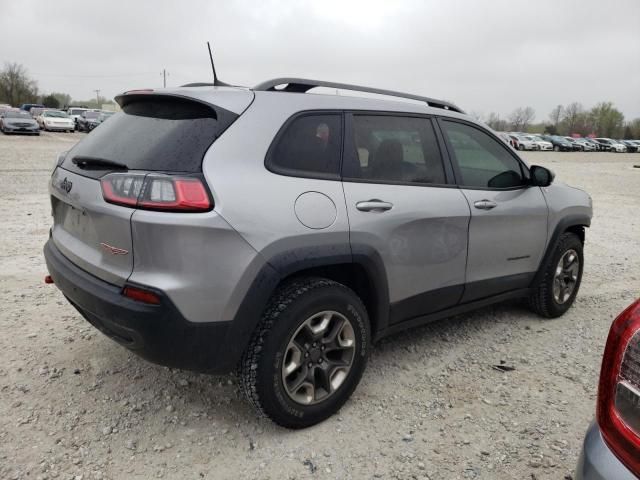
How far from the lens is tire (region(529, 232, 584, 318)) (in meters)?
4.17

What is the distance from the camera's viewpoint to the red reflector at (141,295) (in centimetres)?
221

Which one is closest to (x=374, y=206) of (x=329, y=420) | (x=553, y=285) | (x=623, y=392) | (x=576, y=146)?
(x=329, y=420)

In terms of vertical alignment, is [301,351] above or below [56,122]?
below

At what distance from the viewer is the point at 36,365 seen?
Answer: 3.23m

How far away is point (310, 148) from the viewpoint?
2676mm

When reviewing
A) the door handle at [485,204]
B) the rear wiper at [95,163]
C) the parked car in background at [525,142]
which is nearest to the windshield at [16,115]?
the rear wiper at [95,163]

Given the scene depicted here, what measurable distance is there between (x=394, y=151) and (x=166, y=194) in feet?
4.76

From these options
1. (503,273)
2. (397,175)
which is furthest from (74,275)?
(503,273)

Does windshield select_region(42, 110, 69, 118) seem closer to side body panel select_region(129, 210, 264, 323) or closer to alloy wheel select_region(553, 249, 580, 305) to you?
alloy wheel select_region(553, 249, 580, 305)

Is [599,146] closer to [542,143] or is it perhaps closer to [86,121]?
[542,143]

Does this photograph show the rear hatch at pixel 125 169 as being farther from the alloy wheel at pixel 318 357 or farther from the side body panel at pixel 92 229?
the alloy wheel at pixel 318 357

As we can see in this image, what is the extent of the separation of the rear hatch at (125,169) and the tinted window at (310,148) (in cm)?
27

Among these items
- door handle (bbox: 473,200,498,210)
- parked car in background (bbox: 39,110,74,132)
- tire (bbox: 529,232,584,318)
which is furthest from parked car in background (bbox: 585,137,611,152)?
door handle (bbox: 473,200,498,210)

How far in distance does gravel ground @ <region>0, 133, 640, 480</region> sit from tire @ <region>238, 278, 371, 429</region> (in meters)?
0.16
